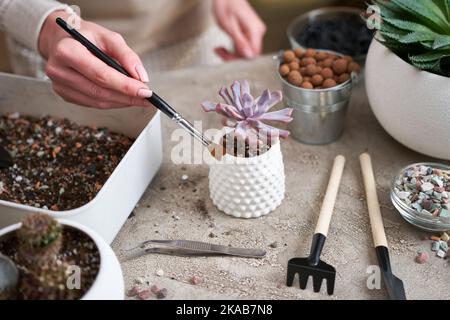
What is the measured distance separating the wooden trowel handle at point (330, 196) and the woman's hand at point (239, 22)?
1.31ft

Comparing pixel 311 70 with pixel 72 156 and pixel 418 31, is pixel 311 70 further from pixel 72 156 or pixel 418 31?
pixel 72 156

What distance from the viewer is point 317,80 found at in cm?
89

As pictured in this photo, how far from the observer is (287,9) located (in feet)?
6.22

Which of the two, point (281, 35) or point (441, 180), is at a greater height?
point (441, 180)

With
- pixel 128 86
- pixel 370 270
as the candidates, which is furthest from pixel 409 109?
pixel 128 86

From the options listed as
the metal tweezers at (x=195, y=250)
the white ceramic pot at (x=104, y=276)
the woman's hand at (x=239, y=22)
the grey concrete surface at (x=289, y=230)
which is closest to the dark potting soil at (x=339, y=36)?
the woman's hand at (x=239, y=22)

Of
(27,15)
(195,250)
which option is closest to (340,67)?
(195,250)

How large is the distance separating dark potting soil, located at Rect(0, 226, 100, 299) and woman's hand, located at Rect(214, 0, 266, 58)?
2.12ft

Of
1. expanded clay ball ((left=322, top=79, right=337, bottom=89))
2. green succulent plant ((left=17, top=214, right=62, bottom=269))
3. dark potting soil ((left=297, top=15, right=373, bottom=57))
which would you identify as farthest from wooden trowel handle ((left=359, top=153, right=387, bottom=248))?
green succulent plant ((left=17, top=214, right=62, bottom=269))

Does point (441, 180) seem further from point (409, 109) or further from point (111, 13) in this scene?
point (111, 13)

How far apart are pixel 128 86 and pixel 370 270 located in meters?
0.39

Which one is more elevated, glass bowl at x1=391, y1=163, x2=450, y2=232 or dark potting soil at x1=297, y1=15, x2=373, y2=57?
dark potting soil at x1=297, y1=15, x2=373, y2=57

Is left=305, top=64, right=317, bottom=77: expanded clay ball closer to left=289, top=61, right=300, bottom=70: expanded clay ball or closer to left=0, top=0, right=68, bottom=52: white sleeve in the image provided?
left=289, top=61, right=300, bottom=70: expanded clay ball

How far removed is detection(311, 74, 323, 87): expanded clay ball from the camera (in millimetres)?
892
